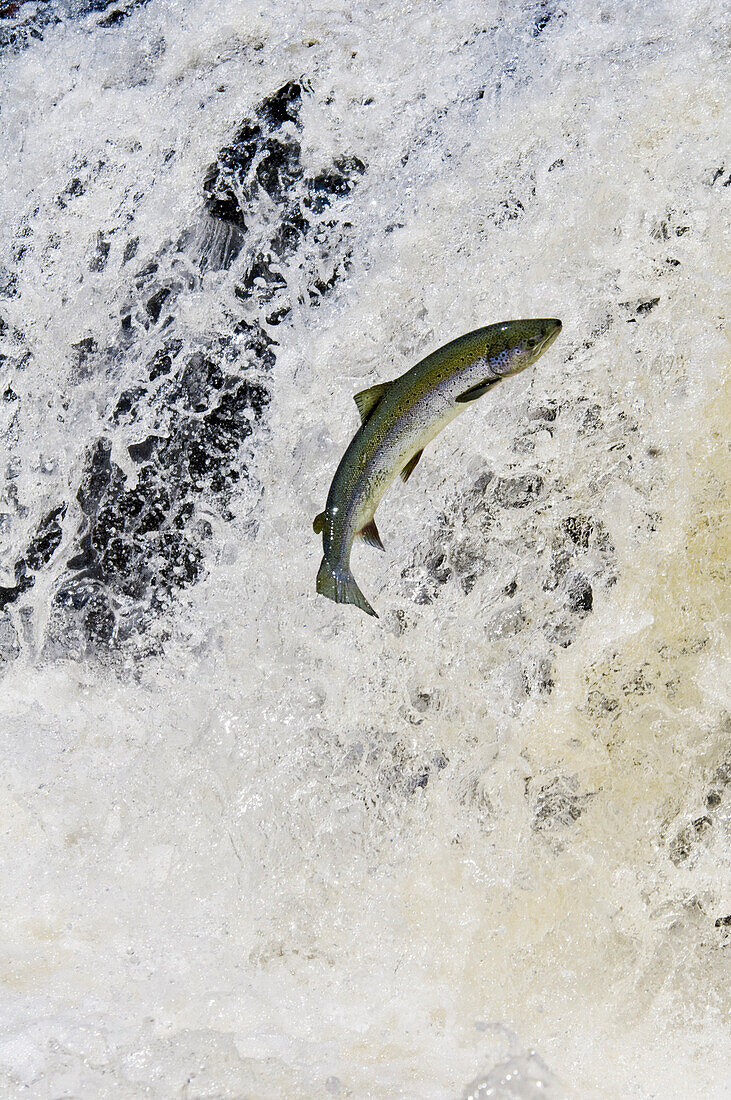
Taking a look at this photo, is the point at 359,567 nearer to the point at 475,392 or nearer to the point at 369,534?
the point at 369,534

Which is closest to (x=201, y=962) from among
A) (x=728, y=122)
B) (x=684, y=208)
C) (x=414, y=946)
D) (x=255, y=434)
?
(x=414, y=946)

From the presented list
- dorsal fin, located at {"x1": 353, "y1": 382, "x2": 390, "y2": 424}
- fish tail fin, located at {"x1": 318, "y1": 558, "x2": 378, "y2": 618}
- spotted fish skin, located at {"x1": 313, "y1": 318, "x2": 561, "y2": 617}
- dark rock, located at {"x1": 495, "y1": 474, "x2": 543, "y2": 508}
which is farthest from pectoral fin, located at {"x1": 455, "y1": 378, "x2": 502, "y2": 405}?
dark rock, located at {"x1": 495, "y1": 474, "x2": 543, "y2": 508}

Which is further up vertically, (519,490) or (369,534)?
(369,534)

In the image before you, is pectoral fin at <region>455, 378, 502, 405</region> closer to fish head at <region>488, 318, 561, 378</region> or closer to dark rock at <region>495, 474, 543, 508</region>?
fish head at <region>488, 318, 561, 378</region>

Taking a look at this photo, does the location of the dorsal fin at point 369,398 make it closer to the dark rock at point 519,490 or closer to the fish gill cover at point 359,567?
the fish gill cover at point 359,567

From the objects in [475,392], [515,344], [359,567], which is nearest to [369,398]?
[475,392]
